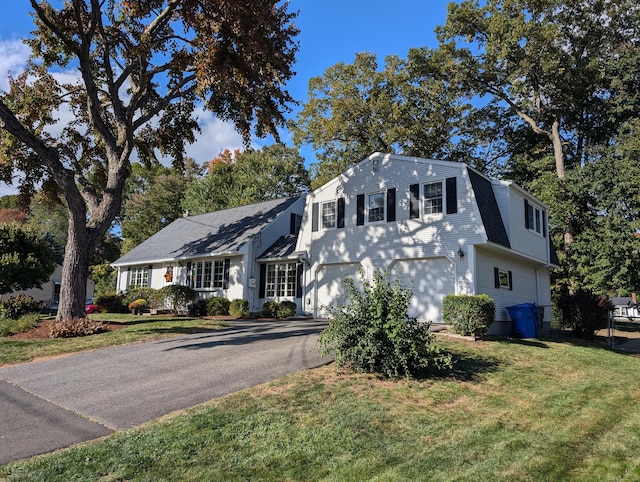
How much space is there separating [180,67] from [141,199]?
1138 inches

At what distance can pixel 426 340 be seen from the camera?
7.61 metres

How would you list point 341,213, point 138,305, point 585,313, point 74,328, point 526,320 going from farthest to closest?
1. point 138,305
2. point 341,213
3. point 585,313
4. point 526,320
5. point 74,328

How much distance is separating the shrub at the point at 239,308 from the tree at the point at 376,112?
10048 millimetres

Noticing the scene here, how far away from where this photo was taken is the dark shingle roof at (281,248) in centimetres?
1980

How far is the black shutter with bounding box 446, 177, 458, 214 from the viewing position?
48.1 feet

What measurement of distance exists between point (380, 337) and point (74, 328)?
9.35 metres

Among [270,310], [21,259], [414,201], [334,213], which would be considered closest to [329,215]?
[334,213]

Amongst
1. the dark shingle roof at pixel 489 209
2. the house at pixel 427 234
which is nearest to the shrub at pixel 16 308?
the house at pixel 427 234

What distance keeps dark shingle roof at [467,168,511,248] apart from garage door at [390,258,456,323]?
1.70 metres

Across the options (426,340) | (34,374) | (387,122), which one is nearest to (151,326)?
(34,374)

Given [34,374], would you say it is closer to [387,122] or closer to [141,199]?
[387,122]

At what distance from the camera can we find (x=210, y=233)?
963 inches

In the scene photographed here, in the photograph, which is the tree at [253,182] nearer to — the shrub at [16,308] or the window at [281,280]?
the window at [281,280]

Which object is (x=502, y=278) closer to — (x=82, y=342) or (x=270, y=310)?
(x=270, y=310)
